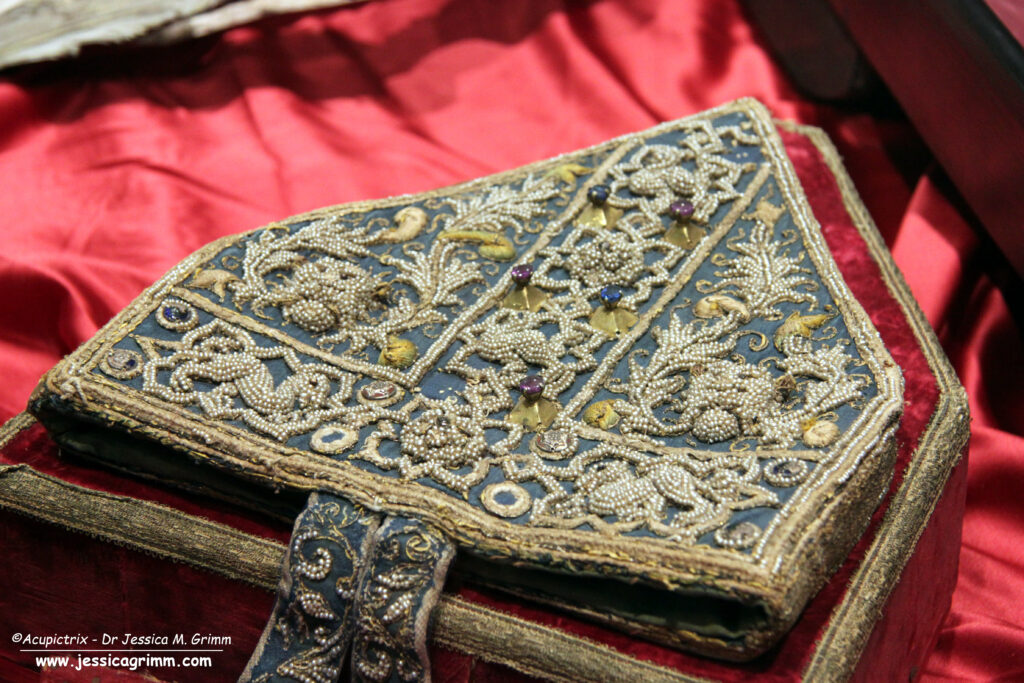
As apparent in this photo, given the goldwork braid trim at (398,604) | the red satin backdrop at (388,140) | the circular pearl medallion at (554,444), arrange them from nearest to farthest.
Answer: the goldwork braid trim at (398,604), the circular pearl medallion at (554,444), the red satin backdrop at (388,140)

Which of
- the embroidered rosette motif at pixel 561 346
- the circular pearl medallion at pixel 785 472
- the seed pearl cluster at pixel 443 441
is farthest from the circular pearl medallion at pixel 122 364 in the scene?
the circular pearl medallion at pixel 785 472

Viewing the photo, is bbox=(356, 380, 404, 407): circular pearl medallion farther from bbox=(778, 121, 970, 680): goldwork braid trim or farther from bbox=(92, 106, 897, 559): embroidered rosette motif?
bbox=(778, 121, 970, 680): goldwork braid trim

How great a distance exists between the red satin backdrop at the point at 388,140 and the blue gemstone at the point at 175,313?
33 cm

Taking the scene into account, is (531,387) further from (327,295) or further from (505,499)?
(327,295)

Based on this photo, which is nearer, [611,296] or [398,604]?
[398,604]

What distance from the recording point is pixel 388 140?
5.35 ft


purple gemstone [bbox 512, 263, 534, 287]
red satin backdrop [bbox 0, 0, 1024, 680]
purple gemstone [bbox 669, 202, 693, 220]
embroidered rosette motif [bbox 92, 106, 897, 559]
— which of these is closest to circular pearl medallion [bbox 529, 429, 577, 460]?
embroidered rosette motif [bbox 92, 106, 897, 559]

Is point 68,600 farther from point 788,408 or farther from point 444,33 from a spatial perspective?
point 444,33

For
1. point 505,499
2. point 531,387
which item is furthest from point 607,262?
point 505,499

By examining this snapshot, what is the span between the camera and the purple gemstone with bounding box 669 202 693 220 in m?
1.22

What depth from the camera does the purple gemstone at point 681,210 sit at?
3.99 ft

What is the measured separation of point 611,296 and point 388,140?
2.23 ft

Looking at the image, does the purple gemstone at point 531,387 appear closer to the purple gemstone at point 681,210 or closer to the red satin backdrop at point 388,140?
the purple gemstone at point 681,210

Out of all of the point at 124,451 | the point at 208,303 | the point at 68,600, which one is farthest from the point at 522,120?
the point at 68,600
